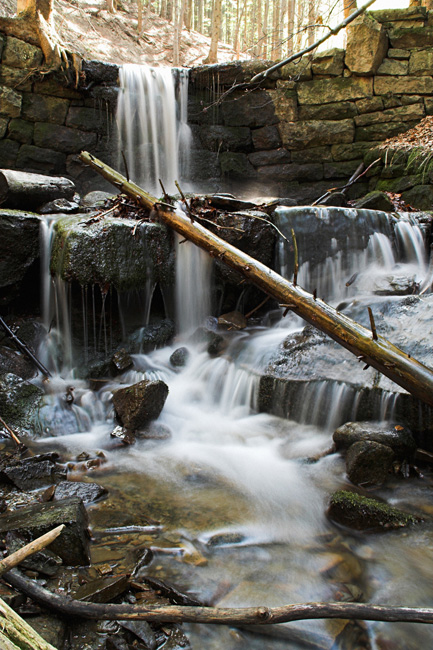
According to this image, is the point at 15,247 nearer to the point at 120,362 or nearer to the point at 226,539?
the point at 120,362

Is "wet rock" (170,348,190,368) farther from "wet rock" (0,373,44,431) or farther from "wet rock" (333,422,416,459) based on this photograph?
"wet rock" (333,422,416,459)

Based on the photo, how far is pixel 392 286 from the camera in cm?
665

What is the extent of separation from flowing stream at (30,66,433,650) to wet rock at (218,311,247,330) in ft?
0.82

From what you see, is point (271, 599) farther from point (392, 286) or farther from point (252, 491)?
point (392, 286)

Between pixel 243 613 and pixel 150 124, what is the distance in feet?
36.4

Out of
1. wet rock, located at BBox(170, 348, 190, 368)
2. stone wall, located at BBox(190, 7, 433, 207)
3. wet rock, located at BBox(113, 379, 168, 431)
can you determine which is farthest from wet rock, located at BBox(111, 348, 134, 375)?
stone wall, located at BBox(190, 7, 433, 207)

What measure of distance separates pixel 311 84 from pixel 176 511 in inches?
449

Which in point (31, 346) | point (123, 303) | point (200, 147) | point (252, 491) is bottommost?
point (252, 491)

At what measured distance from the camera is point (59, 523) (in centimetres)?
246

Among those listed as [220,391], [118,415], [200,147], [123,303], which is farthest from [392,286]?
[200,147]

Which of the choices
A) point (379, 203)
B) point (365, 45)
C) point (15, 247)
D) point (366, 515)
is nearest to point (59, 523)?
point (366, 515)

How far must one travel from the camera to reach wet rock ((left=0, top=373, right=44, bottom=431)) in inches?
179

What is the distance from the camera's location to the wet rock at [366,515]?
2861 mm

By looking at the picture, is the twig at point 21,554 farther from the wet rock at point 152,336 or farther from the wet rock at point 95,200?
the wet rock at point 95,200
